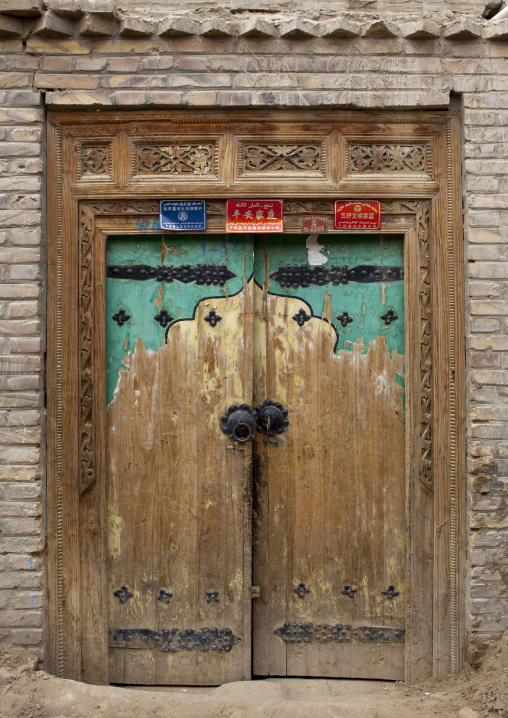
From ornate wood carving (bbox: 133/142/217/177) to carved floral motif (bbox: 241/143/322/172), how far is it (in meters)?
0.19

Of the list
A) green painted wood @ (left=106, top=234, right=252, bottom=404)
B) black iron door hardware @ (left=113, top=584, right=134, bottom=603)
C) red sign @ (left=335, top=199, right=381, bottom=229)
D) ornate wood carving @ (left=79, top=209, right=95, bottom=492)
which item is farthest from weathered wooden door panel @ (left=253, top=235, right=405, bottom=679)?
ornate wood carving @ (left=79, top=209, right=95, bottom=492)

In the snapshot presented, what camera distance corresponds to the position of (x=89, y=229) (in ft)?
9.77

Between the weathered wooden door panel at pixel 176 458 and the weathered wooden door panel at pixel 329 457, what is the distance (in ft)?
0.46

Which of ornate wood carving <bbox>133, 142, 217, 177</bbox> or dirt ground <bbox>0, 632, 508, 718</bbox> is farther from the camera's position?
ornate wood carving <bbox>133, 142, 217, 177</bbox>

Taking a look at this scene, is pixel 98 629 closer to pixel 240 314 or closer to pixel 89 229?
pixel 240 314

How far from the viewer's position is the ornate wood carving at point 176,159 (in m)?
2.98

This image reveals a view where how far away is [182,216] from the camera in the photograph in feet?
9.75

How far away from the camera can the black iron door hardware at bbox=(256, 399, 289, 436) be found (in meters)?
3.05

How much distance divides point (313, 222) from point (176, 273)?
80cm

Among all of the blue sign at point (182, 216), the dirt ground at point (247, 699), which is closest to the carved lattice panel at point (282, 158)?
the blue sign at point (182, 216)

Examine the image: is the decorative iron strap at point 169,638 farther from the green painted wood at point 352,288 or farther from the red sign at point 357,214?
the red sign at point 357,214

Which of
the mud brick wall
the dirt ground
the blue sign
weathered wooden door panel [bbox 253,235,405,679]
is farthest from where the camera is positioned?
weathered wooden door panel [bbox 253,235,405,679]

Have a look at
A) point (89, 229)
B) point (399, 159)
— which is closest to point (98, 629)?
point (89, 229)

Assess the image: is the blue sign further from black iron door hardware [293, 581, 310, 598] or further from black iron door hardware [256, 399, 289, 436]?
black iron door hardware [293, 581, 310, 598]
